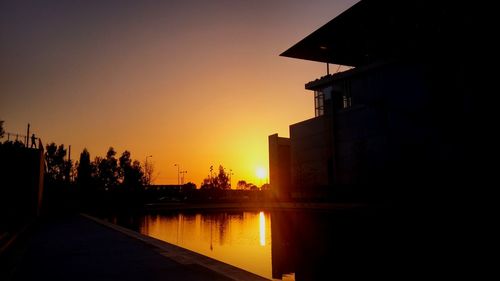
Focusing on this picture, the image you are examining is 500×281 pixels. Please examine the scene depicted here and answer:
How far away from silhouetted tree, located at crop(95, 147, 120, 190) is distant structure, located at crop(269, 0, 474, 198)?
171 feet

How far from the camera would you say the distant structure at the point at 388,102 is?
3431cm

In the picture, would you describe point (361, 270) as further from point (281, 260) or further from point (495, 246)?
point (495, 246)

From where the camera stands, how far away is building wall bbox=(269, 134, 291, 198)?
64.4 metres

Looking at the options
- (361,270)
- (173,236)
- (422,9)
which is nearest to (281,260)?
(361,270)

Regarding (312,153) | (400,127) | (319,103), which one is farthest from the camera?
(319,103)

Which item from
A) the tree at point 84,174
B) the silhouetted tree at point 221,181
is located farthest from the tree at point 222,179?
the tree at point 84,174

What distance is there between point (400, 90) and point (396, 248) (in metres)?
26.3

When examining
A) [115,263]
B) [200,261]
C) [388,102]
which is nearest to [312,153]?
[388,102]

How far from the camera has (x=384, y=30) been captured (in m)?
41.7

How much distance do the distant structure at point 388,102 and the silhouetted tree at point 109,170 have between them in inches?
2047

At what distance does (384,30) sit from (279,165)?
2949cm

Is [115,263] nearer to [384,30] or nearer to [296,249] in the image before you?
[296,249]

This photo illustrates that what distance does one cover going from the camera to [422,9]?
37969mm

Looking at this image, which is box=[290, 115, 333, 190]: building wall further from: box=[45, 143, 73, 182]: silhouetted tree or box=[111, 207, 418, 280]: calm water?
box=[45, 143, 73, 182]: silhouetted tree
